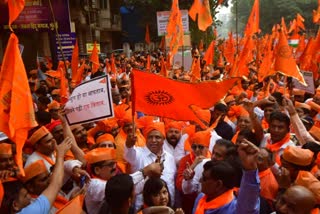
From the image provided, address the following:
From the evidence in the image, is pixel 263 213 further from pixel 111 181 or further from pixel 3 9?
pixel 3 9

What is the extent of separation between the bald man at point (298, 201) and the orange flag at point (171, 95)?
154cm

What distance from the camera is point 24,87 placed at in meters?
3.42

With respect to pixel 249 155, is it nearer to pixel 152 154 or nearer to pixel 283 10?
pixel 152 154

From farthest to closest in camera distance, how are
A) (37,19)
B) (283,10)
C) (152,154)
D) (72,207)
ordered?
(283,10), (37,19), (152,154), (72,207)

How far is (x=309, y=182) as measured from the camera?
3.01 meters

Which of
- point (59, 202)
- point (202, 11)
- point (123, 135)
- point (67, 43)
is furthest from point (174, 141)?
point (67, 43)

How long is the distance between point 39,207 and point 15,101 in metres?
0.93

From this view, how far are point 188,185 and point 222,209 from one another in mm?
898

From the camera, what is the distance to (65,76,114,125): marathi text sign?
4.20 m

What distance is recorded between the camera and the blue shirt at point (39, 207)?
9.13 ft

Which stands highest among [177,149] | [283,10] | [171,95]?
[283,10]

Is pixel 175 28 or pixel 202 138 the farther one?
pixel 175 28

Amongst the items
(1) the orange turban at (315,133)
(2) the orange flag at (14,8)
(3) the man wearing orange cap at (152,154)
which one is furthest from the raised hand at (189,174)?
(2) the orange flag at (14,8)

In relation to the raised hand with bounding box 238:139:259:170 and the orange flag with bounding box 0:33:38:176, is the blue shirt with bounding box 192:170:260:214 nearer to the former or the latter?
the raised hand with bounding box 238:139:259:170
